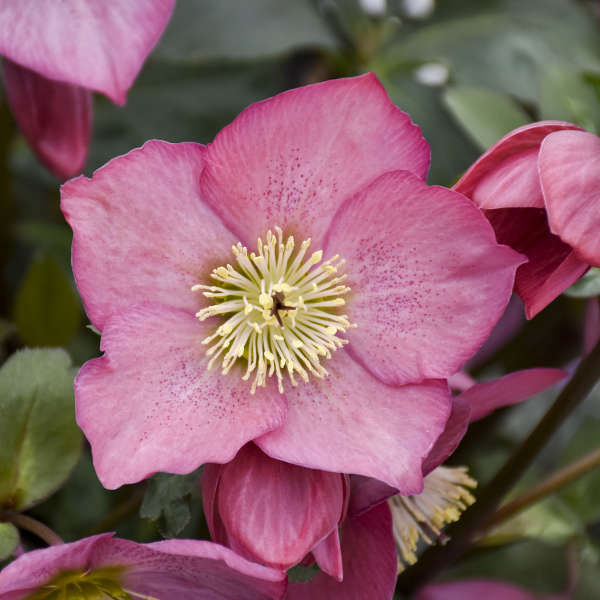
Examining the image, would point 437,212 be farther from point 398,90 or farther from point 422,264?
point 398,90

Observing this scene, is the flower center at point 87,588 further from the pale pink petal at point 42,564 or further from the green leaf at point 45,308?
the green leaf at point 45,308

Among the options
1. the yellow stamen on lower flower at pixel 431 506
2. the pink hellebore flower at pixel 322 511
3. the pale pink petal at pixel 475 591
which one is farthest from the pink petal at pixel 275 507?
the pale pink petal at pixel 475 591

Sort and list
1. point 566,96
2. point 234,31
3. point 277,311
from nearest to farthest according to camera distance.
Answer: point 277,311 → point 566,96 → point 234,31

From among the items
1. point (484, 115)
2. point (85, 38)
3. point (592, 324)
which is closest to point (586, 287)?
point (592, 324)

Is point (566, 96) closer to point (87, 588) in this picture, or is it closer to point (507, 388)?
point (507, 388)

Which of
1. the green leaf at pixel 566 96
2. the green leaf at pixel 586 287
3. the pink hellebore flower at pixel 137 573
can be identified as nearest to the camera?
the pink hellebore flower at pixel 137 573

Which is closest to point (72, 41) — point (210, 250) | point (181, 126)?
point (210, 250)
